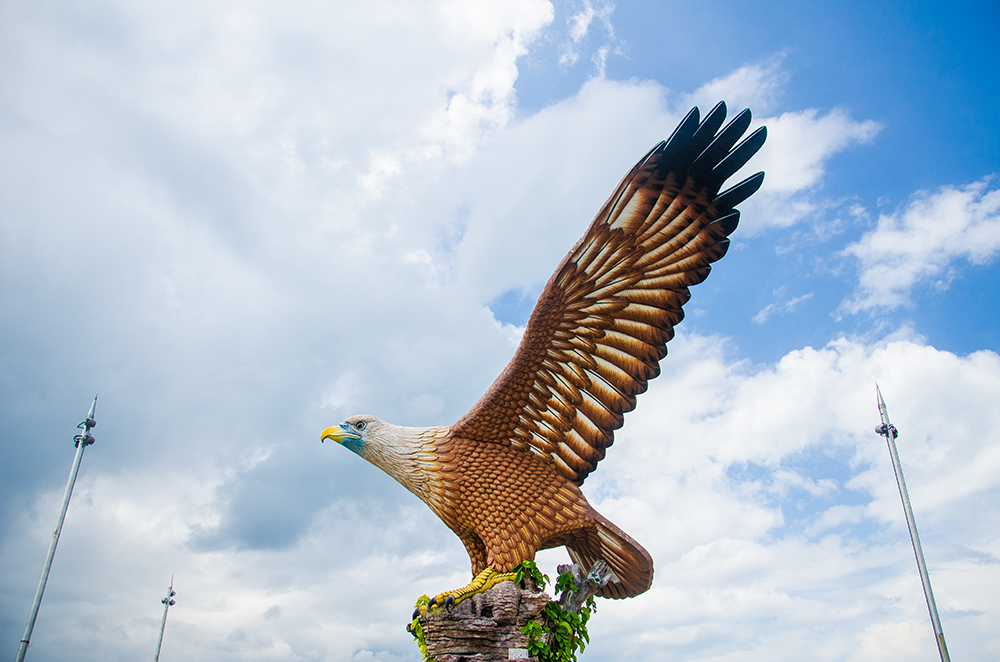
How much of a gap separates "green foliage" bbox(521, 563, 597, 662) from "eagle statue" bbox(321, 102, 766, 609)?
415 mm

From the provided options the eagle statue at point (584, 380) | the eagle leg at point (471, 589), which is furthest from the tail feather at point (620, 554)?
the eagle leg at point (471, 589)

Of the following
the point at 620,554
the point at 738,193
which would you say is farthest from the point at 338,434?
the point at 738,193

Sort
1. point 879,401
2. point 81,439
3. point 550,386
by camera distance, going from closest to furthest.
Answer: point 550,386, point 879,401, point 81,439

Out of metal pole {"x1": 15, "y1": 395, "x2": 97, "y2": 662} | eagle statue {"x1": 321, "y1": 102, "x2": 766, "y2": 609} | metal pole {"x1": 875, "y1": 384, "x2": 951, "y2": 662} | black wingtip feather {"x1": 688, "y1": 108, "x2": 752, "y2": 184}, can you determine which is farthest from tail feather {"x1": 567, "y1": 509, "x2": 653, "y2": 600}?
metal pole {"x1": 15, "y1": 395, "x2": 97, "y2": 662}

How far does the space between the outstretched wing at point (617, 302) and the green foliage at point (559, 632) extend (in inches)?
48.8

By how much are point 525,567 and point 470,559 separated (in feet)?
2.64

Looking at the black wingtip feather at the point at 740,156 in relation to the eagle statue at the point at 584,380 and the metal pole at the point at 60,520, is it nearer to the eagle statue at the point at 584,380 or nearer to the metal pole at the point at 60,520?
the eagle statue at the point at 584,380

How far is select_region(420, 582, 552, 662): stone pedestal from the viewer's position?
541cm

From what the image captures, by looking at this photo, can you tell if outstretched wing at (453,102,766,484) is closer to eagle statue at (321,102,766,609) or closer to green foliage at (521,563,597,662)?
eagle statue at (321,102,766,609)

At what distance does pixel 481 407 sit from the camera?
20.7ft

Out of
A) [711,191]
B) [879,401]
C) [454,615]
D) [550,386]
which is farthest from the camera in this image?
[879,401]

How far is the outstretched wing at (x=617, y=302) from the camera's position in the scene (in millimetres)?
5730

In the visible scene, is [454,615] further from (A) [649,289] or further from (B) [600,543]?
(A) [649,289]

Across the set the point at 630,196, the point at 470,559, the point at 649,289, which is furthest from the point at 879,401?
the point at 470,559
